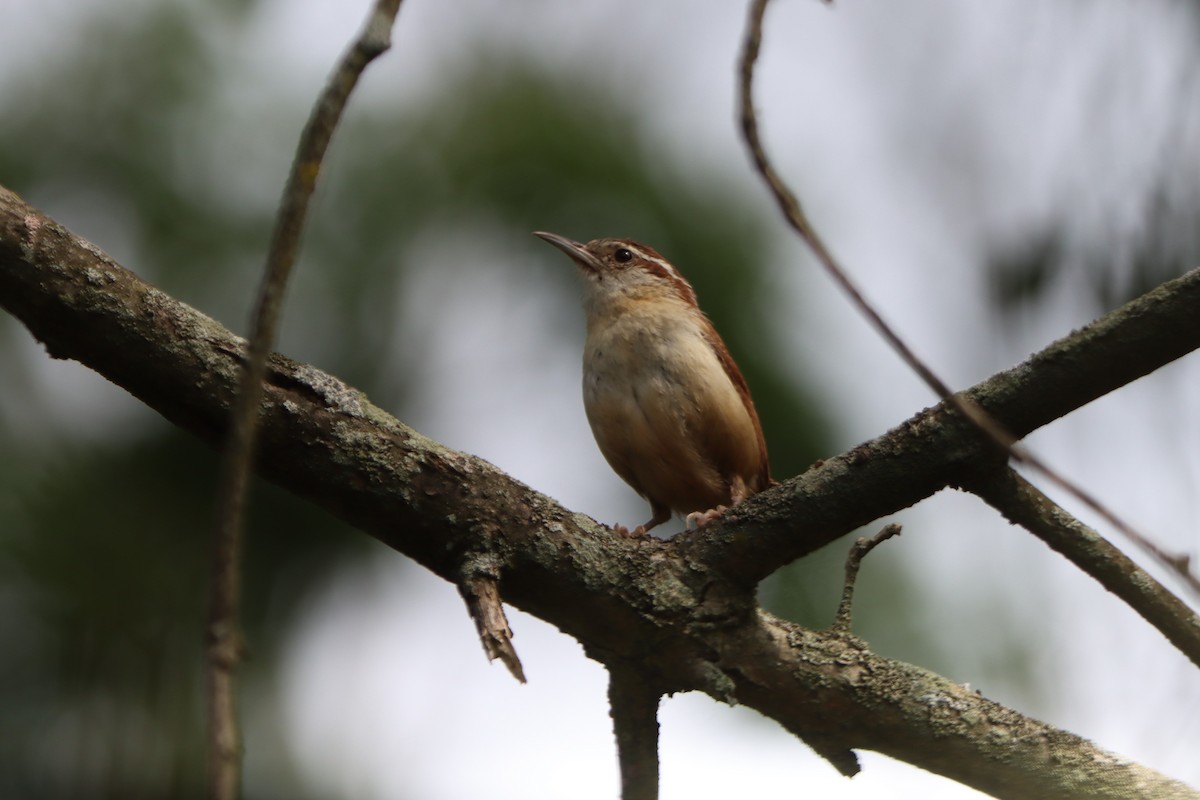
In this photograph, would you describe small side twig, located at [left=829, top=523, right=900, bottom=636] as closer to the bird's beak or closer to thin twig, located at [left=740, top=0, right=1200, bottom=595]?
thin twig, located at [left=740, top=0, right=1200, bottom=595]

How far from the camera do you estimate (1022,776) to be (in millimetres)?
3793

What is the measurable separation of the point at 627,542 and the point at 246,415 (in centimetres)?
238

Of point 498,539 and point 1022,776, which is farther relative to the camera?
point 1022,776

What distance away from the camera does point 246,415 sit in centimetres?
152

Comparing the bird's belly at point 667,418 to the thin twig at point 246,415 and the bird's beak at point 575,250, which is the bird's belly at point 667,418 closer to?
the bird's beak at point 575,250

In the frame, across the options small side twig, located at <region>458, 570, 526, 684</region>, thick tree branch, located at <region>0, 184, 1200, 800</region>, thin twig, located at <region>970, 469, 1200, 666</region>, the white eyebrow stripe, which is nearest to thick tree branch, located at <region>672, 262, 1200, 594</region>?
thick tree branch, located at <region>0, 184, 1200, 800</region>

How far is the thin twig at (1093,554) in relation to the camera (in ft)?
10.8

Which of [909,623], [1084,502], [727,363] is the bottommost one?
[1084,502]

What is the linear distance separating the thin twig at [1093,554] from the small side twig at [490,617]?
1.34m

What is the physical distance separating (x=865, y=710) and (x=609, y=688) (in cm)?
82

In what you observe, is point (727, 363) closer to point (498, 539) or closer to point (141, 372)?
point (498, 539)

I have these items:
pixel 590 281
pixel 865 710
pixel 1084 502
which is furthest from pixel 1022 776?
pixel 590 281

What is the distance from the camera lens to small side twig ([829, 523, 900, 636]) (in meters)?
3.94

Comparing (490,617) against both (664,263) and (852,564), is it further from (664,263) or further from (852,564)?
(664,263)
